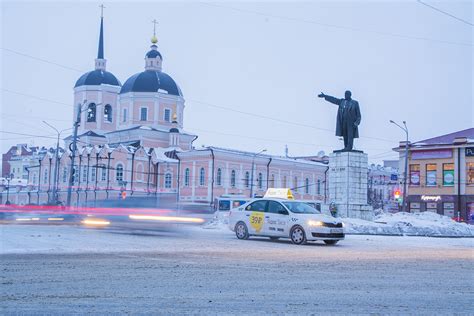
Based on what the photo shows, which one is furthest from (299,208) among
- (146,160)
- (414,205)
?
(146,160)

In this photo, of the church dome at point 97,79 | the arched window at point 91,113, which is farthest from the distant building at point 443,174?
the church dome at point 97,79

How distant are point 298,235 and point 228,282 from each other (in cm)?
1017

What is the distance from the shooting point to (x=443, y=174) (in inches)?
2357

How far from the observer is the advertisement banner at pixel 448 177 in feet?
194

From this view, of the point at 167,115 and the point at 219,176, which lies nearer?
the point at 219,176

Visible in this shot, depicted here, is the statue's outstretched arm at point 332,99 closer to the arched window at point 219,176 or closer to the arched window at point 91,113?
the arched window at point 219,176

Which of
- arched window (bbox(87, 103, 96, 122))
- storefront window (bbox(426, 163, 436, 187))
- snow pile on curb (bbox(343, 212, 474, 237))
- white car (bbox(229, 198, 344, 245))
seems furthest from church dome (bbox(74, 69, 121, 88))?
white car (bbox(229, 198, 344, 245))

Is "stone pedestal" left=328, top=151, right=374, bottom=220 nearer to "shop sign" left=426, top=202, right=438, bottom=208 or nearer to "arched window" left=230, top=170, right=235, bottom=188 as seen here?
"shop sign" left=426, top=202, right=438, bottom=208

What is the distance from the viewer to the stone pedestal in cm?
3406

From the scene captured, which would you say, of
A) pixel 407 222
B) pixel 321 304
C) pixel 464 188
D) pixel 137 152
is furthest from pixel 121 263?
pixel 137 152

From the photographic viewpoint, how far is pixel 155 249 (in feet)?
52.1

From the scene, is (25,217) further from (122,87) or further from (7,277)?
(122,87)

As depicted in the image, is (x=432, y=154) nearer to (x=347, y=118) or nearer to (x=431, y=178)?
(x=431, y=178)

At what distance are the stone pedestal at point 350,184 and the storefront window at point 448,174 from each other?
27.8 meters
